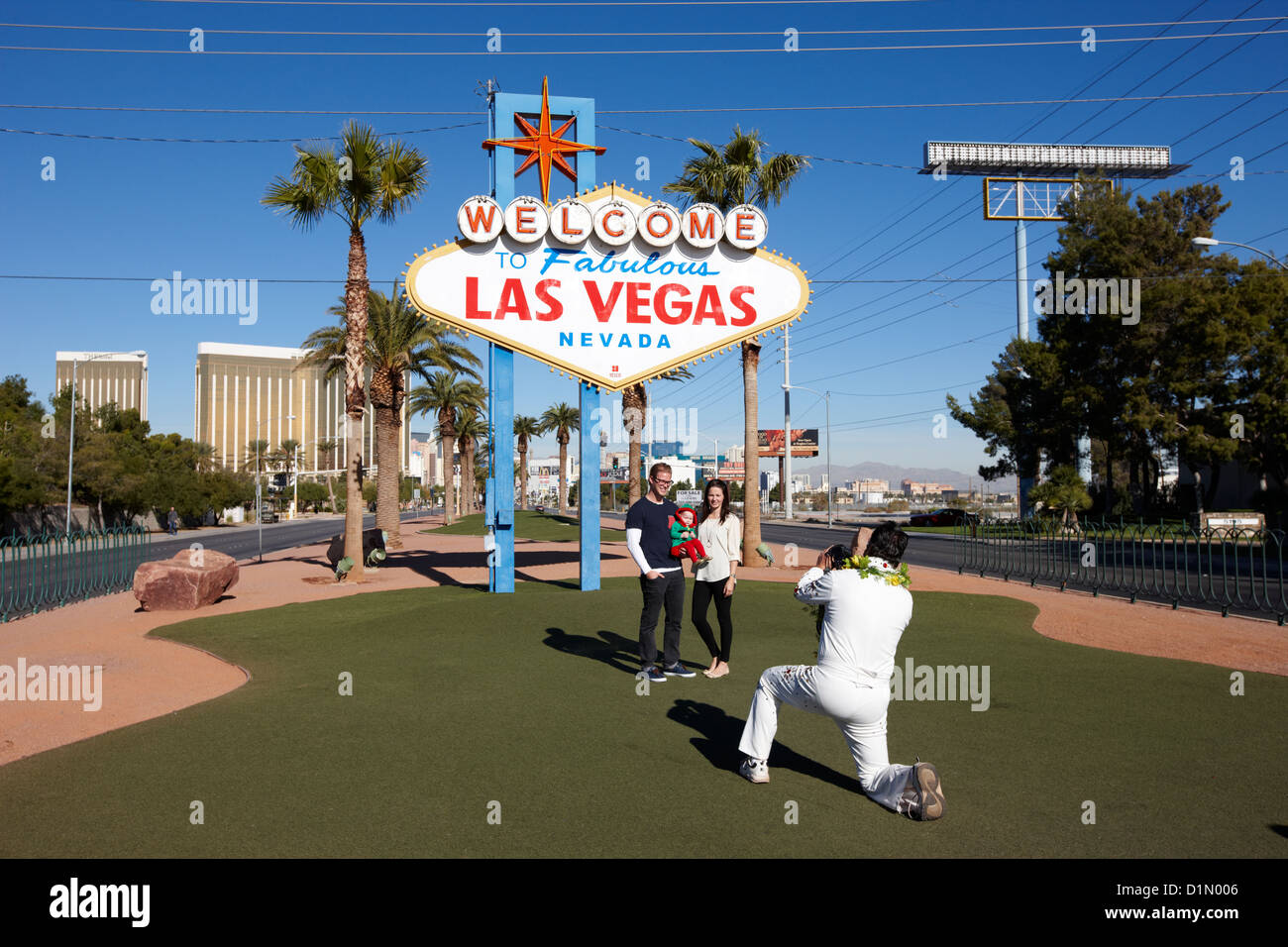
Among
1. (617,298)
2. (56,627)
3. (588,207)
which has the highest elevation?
(588,207)

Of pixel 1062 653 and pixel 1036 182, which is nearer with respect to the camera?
pixel 1062 653

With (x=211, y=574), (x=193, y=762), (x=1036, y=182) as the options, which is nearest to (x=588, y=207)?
(x=211, y=574)

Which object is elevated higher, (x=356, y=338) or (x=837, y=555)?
(x=356, y=338)

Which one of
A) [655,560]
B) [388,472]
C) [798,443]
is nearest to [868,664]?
[655,560]

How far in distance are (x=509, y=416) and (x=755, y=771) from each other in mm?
10684

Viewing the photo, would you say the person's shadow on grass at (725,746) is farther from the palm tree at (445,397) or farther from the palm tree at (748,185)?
the palm tree at (445,397)

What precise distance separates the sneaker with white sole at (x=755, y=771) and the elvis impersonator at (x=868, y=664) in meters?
0.59

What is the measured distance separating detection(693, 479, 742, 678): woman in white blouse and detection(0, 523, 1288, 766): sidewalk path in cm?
474

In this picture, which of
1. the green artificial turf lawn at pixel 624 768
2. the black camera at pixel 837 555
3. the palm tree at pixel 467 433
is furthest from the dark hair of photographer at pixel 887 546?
the palm tree at pixel 467 433

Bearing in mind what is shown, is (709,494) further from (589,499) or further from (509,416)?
(509,416)

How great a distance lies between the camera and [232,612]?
14.0 m
